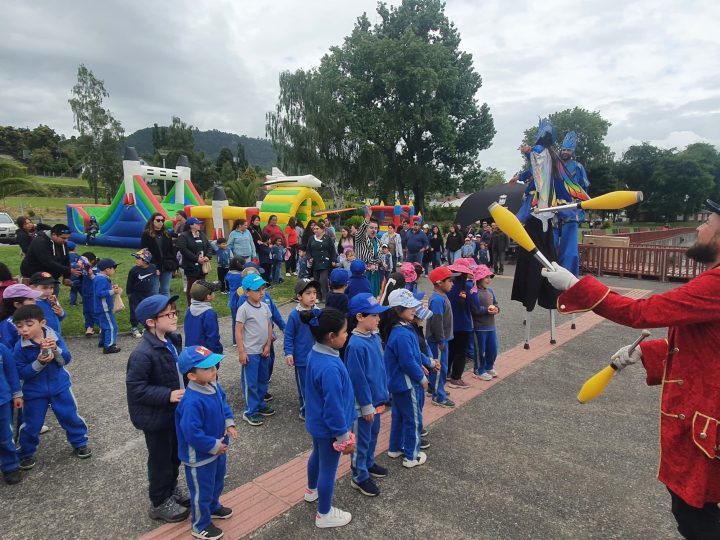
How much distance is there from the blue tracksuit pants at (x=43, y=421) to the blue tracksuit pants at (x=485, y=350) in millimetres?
4666

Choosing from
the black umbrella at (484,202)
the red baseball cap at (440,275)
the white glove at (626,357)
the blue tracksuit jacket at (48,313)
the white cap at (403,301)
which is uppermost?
the black umbrella at (484,202)

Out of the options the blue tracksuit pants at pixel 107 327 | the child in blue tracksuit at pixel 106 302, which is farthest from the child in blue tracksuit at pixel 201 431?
the blue tracksuit pants at pixel 107 327

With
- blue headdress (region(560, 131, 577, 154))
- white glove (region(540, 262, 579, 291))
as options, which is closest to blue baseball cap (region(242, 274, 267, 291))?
white glove (region(540, 262, 579, 291))

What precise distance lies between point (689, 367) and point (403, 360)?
2113 millimetres

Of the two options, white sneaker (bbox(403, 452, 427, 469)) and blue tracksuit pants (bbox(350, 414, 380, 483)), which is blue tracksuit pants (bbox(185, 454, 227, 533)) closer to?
blue tracksuit pants (bbox(350, 414, 380, 483))

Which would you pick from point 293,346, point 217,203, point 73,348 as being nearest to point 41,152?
point 217,203

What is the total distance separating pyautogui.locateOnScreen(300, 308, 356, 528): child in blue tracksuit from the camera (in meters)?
3.08

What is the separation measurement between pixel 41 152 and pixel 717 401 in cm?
8399

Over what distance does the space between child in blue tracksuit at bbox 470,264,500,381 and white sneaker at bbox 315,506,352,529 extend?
326 cm

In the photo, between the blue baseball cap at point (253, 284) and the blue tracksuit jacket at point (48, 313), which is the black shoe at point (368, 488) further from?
the blue tracksuit jacket at point (48, 313)

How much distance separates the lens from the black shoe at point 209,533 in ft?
10.2

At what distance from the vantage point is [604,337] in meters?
8.09

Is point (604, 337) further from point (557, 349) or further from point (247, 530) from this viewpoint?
point (247, 530)

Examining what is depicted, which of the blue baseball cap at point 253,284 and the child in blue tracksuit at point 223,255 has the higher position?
the blue baseball cap at point 253,284
